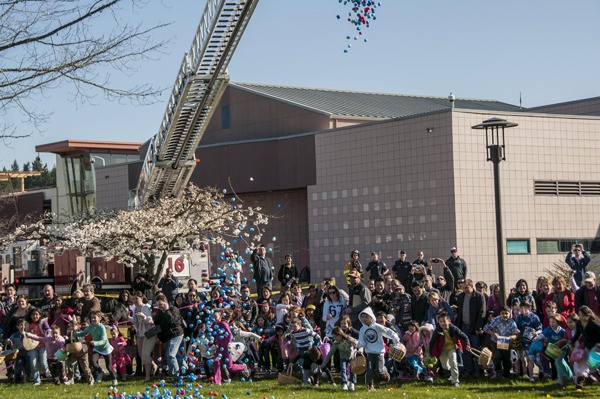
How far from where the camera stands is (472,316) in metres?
18.8

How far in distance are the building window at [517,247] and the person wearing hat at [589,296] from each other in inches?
677

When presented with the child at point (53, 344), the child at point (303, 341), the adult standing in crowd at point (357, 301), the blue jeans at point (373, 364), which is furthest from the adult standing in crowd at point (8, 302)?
the blue jeans at point (373, 364)

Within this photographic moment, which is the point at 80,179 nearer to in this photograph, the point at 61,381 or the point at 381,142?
the point at 381,142

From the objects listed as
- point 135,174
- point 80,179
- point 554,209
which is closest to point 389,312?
point 554,209

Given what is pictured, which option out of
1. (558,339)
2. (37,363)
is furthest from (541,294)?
(37,363)

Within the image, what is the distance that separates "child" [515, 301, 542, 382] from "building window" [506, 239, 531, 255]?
17.4 metres

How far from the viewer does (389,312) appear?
19.8m

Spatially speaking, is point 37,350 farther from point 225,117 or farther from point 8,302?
point 225,117

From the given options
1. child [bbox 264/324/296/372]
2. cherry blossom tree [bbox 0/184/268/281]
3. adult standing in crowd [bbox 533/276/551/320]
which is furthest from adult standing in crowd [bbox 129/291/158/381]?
cherry blossom tree [bbox 0/184/268/281]

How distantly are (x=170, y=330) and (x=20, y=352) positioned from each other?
3.36 m

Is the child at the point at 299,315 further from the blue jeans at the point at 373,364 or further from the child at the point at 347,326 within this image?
the blue jeans at the point at 373,364

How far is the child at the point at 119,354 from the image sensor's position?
2059cm

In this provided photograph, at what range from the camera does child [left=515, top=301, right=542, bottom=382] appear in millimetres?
17600

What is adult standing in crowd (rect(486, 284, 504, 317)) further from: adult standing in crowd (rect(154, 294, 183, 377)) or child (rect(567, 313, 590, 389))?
adult standing in crowd (rect(154, 294, 183, 377))
